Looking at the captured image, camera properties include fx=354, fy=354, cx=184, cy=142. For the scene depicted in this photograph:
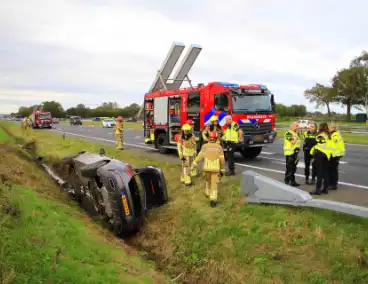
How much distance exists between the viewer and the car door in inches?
336

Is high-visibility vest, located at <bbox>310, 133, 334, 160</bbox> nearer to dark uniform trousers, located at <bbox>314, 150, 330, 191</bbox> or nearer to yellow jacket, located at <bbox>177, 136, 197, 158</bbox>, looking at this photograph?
dark uniform trousers, located at <bbox>314, 150, 330, 191</bbox>

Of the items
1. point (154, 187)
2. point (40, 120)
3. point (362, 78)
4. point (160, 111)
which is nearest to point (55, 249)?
point (154, 187)

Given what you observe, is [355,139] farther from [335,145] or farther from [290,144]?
[335,145]

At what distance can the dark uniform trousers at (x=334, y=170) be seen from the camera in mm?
7738

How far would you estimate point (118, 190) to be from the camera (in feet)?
22.6

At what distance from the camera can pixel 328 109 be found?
6450 cm

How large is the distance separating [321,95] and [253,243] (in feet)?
204

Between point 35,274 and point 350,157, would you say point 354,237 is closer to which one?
point 35,274

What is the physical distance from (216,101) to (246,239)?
22.1 feet

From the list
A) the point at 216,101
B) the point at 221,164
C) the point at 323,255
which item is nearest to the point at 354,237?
the point at 323,255

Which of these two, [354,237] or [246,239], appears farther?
[246,239]

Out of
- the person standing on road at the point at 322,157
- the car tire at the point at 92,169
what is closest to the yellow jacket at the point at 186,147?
the car tire at the point at 92,169

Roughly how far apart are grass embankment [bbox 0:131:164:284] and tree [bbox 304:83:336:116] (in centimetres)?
5671

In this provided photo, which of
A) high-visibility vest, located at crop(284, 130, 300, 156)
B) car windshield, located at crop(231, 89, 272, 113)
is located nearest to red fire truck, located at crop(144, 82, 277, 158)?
car windshield, located at crop(231, 89, 272, 113)
